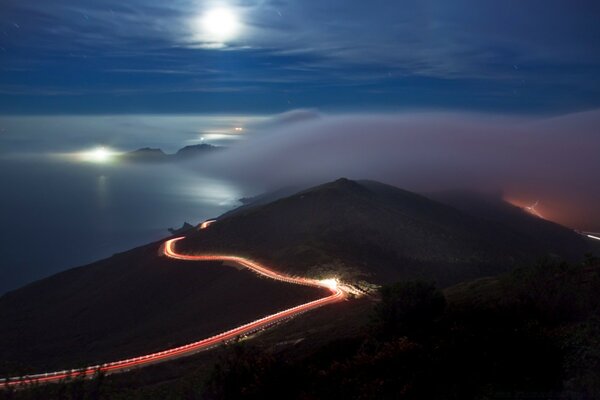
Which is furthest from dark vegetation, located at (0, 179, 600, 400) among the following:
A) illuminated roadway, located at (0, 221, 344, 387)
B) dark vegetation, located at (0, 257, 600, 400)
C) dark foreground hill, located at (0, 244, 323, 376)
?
illuminated roadway, located at (0, 221, 344, 387)

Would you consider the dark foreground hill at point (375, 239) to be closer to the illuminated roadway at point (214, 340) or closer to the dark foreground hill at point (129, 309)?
the illuminated roadway at point (214, 340)

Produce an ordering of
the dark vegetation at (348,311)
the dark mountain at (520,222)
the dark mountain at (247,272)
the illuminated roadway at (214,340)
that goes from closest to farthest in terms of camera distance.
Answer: the dark vegetation at (348,311) → the illuminated roadway at (214,340) → the dark mountain at (247,272) → the dark mountain at (520,222)

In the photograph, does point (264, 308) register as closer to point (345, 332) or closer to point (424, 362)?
point (345, 332)

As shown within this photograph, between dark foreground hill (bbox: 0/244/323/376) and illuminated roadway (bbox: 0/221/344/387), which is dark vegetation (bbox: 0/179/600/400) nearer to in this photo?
dark foreground hill (bbox: 0/244/323/376)

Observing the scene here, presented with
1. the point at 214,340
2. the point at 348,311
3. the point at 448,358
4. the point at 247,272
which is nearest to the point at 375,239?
the point at 247,272

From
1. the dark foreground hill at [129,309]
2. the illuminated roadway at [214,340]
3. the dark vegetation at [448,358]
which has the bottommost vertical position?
the dark foreground hill at [129,309]

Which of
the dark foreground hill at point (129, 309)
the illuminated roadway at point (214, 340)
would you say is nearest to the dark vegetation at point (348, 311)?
the dark foreground hill at point (129, 309)
